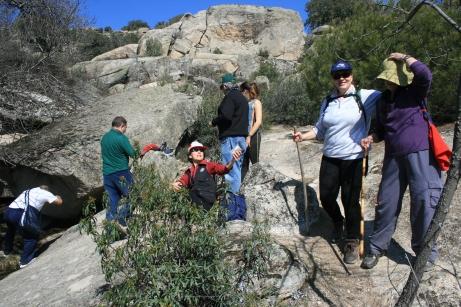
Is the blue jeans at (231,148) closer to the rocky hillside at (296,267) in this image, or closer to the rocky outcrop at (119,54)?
the rocky hillside at (296,267)

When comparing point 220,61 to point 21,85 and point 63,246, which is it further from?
point 63,246

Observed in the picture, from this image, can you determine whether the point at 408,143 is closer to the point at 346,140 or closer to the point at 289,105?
the point at 346,140

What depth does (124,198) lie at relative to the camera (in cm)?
322

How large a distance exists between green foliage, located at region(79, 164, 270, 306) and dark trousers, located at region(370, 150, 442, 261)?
1.00 meters

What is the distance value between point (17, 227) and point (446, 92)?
7.01 metres

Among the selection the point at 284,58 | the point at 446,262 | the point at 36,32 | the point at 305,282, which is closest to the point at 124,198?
the point at 305,282

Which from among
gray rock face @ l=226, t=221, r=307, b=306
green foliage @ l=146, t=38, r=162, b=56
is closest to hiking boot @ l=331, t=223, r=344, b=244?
gray rock face @ l=226, t=221, r=307, b=306

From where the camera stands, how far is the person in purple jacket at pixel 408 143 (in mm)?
3225

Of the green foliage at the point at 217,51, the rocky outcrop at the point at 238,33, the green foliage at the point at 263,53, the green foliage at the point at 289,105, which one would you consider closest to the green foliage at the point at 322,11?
the rocky outcrop at the point at 238,33

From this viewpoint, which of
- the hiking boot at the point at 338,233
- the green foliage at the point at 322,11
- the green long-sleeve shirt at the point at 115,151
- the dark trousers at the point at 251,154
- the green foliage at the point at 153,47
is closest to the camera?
the hiking boot at the point at 338,233

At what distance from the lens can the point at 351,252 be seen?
3795 millimetres

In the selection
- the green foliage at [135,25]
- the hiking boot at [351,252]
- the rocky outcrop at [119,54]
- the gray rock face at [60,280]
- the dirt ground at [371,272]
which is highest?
the green foliage at [135,25]

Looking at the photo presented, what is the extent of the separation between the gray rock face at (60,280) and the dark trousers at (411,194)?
2.34 m

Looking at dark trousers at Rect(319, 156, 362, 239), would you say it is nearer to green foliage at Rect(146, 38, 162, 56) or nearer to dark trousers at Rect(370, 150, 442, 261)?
dark trousers at Rect(370, 150, 442, 261)
